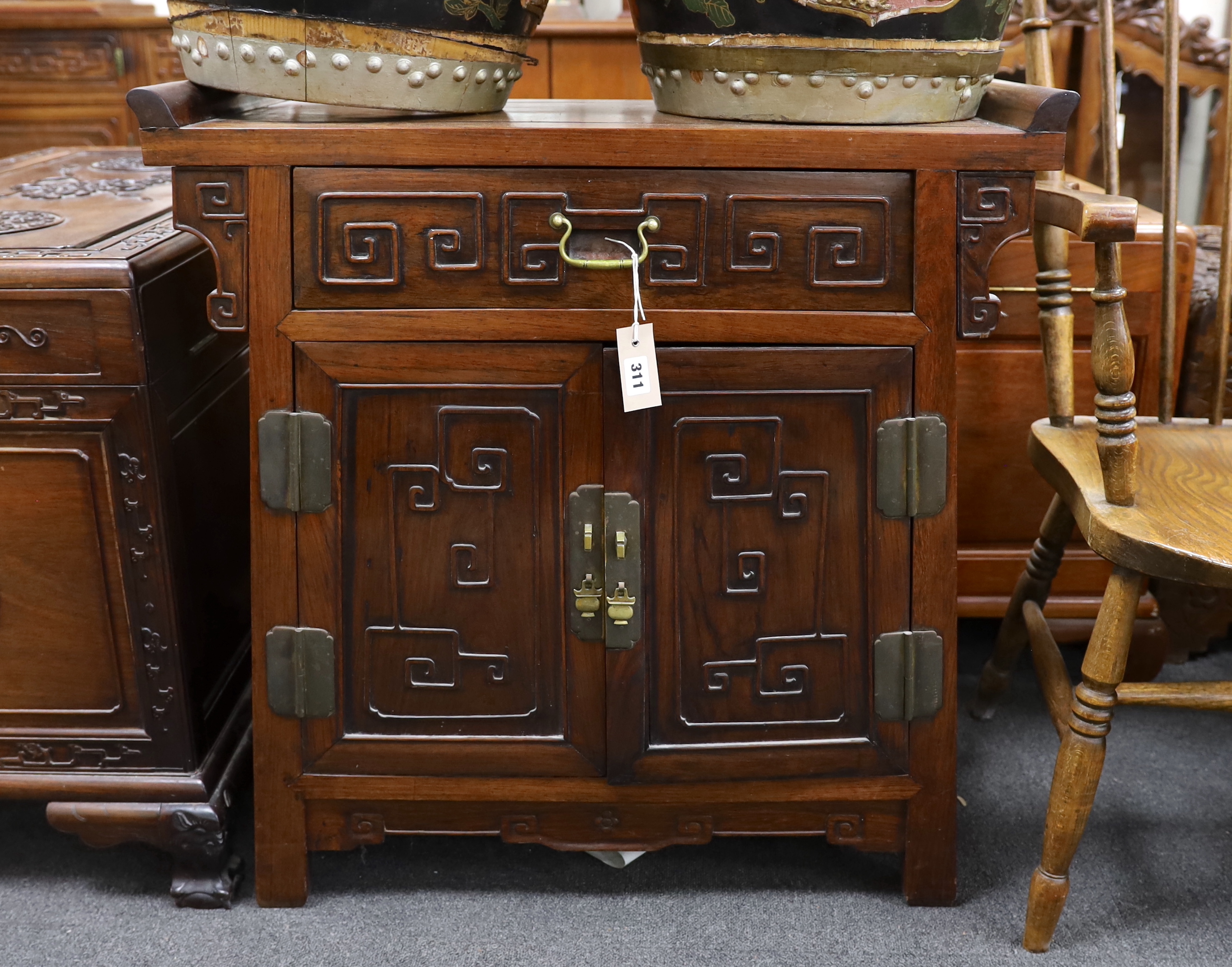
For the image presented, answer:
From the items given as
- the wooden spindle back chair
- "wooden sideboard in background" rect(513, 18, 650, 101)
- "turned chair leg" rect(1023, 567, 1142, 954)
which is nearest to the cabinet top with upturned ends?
the wooden spindle back chair

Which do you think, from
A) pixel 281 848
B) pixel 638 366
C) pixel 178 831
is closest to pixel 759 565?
pixel 638 366

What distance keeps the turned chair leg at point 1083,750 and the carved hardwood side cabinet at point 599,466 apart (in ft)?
0.40

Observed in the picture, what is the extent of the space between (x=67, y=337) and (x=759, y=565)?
0.84 metres

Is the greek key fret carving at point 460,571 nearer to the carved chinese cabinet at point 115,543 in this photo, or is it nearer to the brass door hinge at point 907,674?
the carved chinese cabinet at point 115,543

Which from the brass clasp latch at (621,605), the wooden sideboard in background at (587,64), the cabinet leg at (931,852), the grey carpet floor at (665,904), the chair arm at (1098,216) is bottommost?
the grey carpet floor at (665,904)

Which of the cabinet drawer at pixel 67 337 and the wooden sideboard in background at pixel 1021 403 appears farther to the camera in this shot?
the wooden sideboard in background at pixel 1021 403

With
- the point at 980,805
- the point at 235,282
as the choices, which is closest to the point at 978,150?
the point at 235,282

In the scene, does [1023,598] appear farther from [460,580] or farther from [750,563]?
[460,580]

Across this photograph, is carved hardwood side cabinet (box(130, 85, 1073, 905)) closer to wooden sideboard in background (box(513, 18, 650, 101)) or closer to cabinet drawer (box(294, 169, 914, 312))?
cabinet drawer (box(294, 169, 914, 312))

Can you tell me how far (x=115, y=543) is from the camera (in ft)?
4.54

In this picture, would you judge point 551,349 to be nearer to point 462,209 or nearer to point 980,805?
point 462,209

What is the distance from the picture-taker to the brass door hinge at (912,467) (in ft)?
4.26

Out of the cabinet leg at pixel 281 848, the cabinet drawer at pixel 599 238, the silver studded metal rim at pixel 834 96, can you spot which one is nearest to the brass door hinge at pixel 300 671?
the cabinet leg at pixel 281 848

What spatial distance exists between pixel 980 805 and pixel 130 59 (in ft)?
8.35
